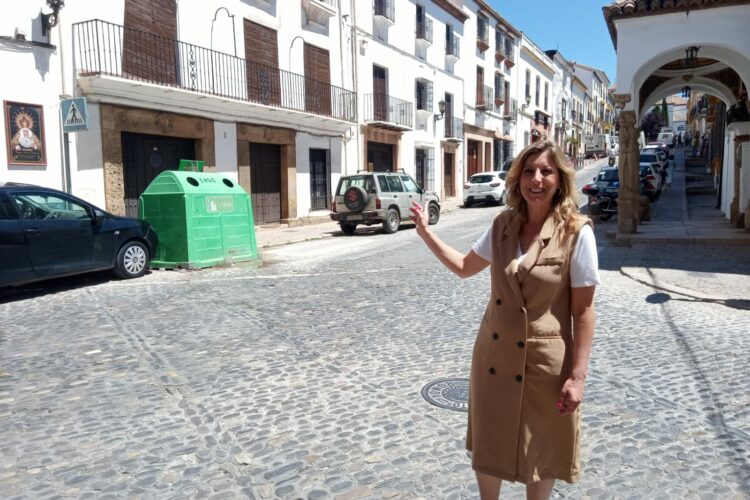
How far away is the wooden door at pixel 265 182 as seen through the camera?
17844 mm

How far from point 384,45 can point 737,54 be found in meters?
13.8

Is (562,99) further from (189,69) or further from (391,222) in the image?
(189,69)

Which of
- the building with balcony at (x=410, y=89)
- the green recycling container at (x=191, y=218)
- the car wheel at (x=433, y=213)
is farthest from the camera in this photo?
the building with balcony at (x=410, y=89)

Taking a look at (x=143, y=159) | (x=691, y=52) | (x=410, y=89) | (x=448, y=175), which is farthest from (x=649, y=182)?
(x=143, y=159)

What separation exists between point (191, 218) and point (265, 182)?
8.37m

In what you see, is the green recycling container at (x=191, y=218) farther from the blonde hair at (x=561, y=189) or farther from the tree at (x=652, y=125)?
the tree at (x=652, y=125)

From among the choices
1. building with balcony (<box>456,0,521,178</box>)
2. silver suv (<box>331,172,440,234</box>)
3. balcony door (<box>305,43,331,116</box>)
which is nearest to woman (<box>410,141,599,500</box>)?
silver suv (<box>331,172,440,234</box>)

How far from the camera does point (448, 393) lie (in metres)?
4.13

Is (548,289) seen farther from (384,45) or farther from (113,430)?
(384,45)

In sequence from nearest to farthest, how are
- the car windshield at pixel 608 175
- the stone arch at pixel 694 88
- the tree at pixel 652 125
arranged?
the stone arch at pixel 694 88 → the car windshield at pixel 608 175 → the tree at pixel 652 125

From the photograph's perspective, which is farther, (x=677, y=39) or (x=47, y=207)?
(x=677, y=39)

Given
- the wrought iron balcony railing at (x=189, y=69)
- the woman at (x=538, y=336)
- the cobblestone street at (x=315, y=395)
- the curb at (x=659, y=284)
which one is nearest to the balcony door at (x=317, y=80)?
the wrought iron balcony railing at (x=189, y=69)

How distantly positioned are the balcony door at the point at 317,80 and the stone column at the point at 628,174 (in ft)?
33.1

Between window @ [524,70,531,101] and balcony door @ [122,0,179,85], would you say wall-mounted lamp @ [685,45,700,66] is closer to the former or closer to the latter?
balcony door @ [122,0,179,85]
